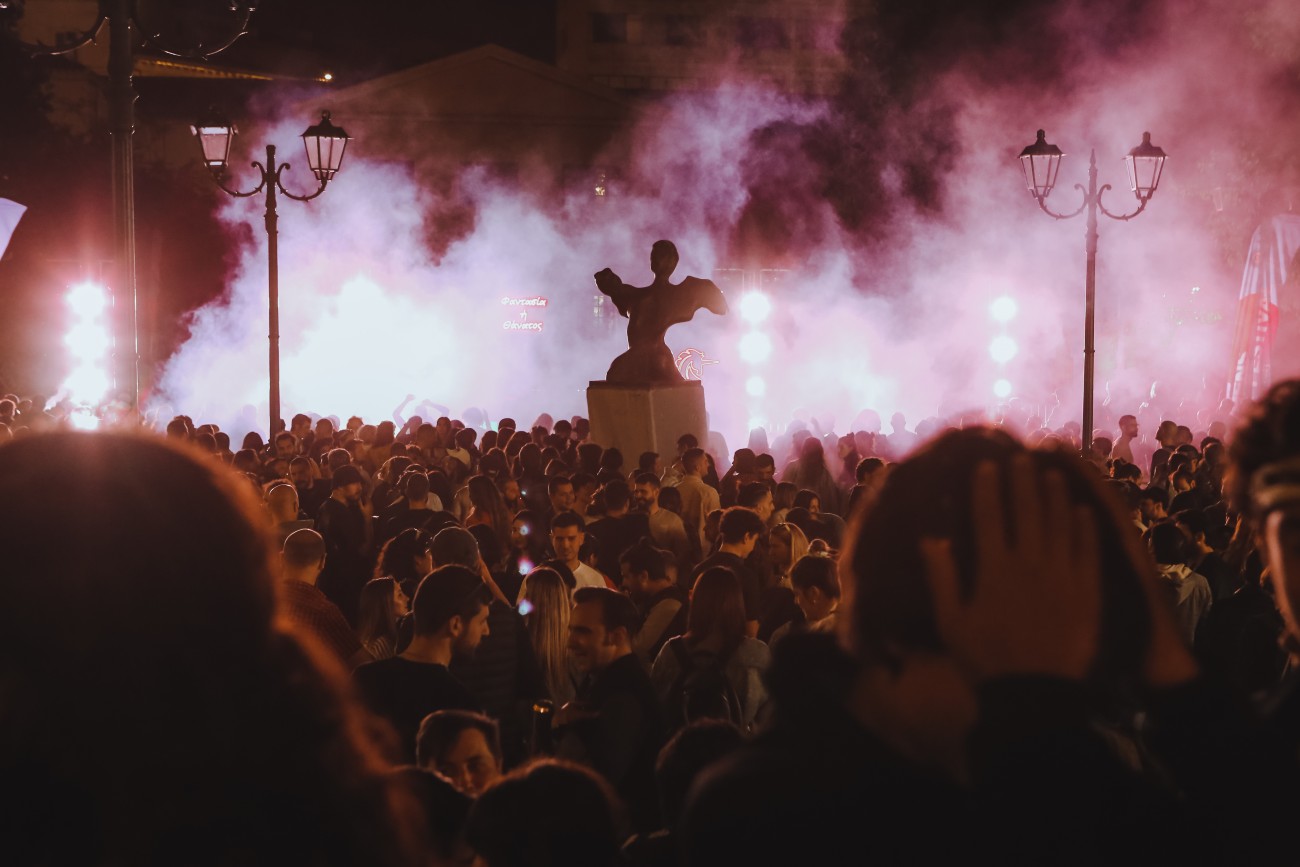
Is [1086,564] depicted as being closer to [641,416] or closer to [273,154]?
[641,416]

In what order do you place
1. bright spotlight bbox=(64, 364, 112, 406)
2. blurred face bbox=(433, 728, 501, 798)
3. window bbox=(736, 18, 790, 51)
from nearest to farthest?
blurred face bbox=(433, 728, 501, 798) → bright spotlight bbox=(64, 364, 112, 406) → window bbox=(736, 18, 790, 51)

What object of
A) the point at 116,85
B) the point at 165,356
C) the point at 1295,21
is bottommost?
the point at 165,356

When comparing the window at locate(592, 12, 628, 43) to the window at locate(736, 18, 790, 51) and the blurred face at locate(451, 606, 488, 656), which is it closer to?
the window at locate(736, 18, 790, 51)

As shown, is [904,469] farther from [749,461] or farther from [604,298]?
[604,298]

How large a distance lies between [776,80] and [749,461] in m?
55.9

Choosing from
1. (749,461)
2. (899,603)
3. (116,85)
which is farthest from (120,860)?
(749,461)

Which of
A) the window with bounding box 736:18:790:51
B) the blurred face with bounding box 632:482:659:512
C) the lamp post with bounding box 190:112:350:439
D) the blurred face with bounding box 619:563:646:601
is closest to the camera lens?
the blurred face with bounding box 619:563:646:601

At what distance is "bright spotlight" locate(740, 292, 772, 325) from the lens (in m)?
44.1

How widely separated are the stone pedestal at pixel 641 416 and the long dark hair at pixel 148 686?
13326mm

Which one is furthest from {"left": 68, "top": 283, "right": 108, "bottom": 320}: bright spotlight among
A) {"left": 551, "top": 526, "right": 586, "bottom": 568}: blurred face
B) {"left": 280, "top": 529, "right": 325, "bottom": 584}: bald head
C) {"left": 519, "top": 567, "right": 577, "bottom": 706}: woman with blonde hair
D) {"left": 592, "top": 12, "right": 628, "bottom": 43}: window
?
{"left": 592, "top": 12, "right": 628, "bottom": 43}: window

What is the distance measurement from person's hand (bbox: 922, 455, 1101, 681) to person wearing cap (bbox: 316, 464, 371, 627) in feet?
25.2

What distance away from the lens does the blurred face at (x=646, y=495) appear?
9703mm

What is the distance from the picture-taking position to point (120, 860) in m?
1.61

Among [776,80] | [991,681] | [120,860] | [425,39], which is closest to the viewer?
[120,860]
